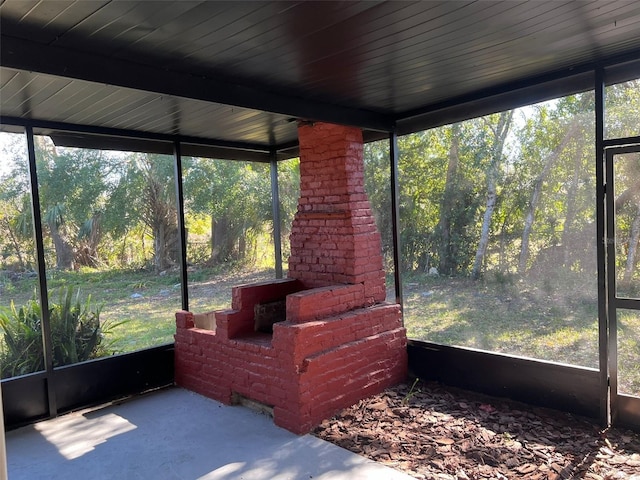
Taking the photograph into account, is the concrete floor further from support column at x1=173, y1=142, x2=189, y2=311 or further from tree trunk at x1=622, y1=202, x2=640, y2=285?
tree trunk at x1=622, y1=202, x2=640, y2=285

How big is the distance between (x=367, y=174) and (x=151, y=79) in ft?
16.6

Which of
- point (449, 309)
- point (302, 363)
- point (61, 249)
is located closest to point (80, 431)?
point (302, 363)

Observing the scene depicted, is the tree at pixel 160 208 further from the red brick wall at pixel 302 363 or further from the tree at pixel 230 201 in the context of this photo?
the red brick wall at pixel 302 363

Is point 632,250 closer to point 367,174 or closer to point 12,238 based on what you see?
point 367,174

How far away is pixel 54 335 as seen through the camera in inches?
173

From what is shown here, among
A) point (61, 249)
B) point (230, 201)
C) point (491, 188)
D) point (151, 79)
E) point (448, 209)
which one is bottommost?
point (61, 249)

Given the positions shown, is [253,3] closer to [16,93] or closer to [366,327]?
[16,93]

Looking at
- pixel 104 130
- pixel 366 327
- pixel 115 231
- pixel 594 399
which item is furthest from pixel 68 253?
pixel 594 399

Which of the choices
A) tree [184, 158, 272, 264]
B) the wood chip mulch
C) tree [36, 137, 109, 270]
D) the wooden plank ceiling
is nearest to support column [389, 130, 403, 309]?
the wooden plank ceiling

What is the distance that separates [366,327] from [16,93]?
3.19 m

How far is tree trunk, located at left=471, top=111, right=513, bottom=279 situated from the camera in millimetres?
6879

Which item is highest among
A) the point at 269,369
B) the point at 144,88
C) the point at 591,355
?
the point at 144,88

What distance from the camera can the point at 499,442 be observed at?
10.1 feet

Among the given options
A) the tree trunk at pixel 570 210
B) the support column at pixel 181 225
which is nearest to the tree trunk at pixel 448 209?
the tree trunk at pixel 570 210
